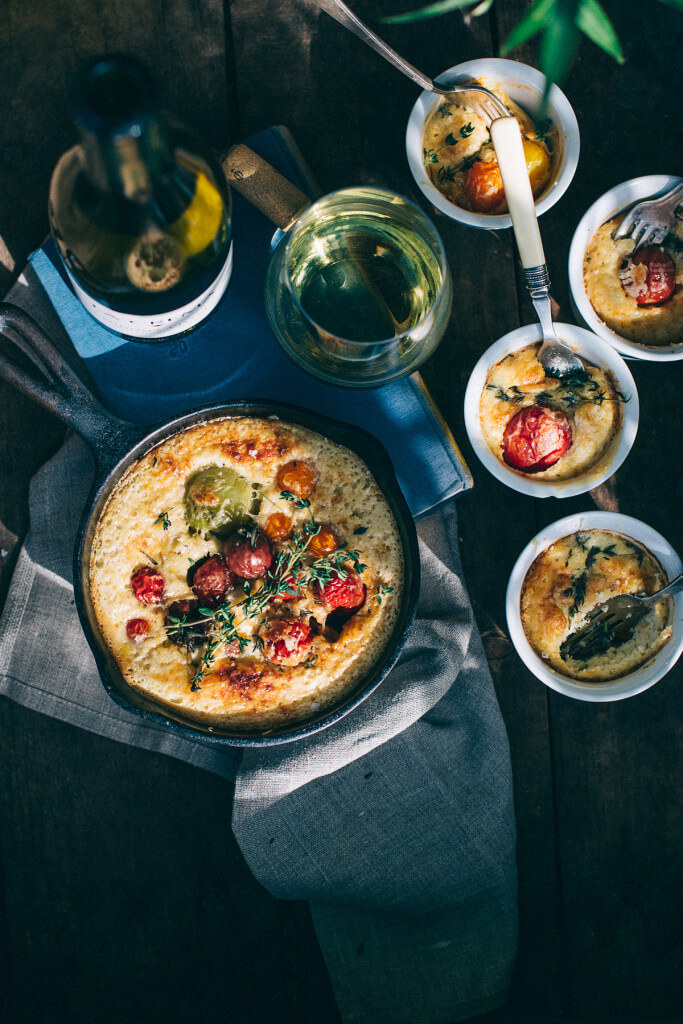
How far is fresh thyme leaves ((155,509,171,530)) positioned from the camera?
2.54 metres

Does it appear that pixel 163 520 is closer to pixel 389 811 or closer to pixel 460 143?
pixel 389 811

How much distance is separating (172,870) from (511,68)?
3286 millimetres

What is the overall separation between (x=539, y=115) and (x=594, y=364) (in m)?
0.91

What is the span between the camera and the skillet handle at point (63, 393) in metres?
2.53

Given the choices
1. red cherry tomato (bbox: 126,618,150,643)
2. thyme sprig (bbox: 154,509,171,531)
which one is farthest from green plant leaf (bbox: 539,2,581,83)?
red cherry tomato (bbox: 126,618,150,643)

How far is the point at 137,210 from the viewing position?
74.4 inches

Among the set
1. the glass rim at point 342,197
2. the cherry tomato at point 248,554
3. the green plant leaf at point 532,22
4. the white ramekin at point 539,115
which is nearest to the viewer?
the green plant leaf at point 532,22

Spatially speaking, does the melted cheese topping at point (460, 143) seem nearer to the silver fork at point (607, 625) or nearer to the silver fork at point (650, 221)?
the silver fork at point (650, 221)

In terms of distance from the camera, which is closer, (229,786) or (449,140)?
(449,140)

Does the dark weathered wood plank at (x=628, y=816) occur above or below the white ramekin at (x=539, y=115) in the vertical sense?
below

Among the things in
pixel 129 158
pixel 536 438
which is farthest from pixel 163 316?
pixel 536 438

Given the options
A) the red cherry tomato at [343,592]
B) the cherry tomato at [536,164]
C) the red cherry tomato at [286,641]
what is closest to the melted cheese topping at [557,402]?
the cherry tomato at [536,164]

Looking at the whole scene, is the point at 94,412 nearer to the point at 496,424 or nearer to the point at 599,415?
the point at 496,424

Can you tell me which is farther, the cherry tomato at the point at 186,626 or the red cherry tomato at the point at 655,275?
the red cherry tomato at the point at 655,275
